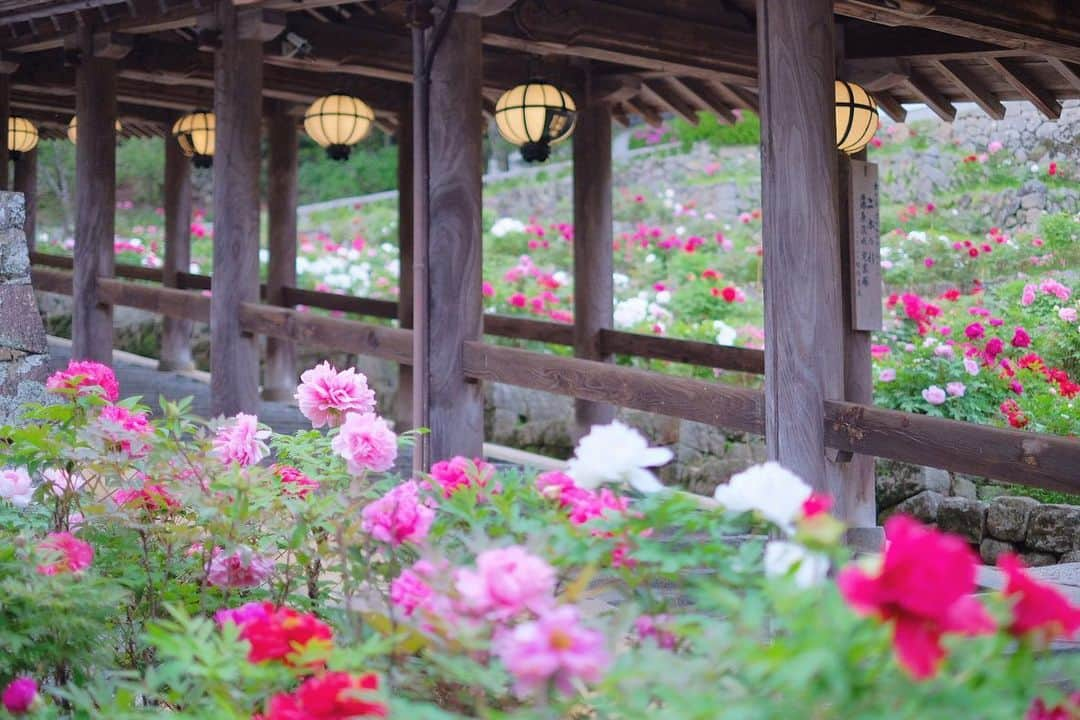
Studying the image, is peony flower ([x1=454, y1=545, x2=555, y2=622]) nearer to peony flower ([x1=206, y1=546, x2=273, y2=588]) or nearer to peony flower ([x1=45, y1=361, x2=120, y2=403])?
peony flower ([x1=206, y1=546, x2=273, y2=588])

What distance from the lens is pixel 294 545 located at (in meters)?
2.66

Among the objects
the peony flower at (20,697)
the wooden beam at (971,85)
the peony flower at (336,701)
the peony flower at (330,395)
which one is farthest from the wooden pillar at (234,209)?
the peony flower at (336,701)

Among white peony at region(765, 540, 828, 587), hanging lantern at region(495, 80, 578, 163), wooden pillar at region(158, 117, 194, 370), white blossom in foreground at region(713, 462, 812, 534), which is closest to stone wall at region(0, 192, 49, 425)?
hanging lantern at region(495, 80, 578, 163)

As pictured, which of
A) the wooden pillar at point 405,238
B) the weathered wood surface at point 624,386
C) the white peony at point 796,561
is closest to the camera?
the white peony at point 796,561

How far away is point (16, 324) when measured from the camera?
4.50m

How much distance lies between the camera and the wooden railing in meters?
3.72

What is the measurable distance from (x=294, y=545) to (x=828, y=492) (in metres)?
2.39

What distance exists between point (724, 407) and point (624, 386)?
46 cm

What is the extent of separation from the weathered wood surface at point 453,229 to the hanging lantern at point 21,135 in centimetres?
596

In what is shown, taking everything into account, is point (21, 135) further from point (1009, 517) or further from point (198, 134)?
point (1009, 517)

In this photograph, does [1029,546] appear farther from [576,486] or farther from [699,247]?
[699,247]

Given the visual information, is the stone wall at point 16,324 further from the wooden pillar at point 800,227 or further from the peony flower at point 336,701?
the peony flower at point 336,701

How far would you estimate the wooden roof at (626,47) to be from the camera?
5547 millimetres

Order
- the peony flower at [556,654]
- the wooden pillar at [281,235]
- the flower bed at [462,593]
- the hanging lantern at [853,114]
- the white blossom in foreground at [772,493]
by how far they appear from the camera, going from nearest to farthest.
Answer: the flower bed at [462,593], the peony flower at [556,654], the white blossom in foreground at [772,493], the hanging lantern at [853,114], the wooden pillar at [281,235]
